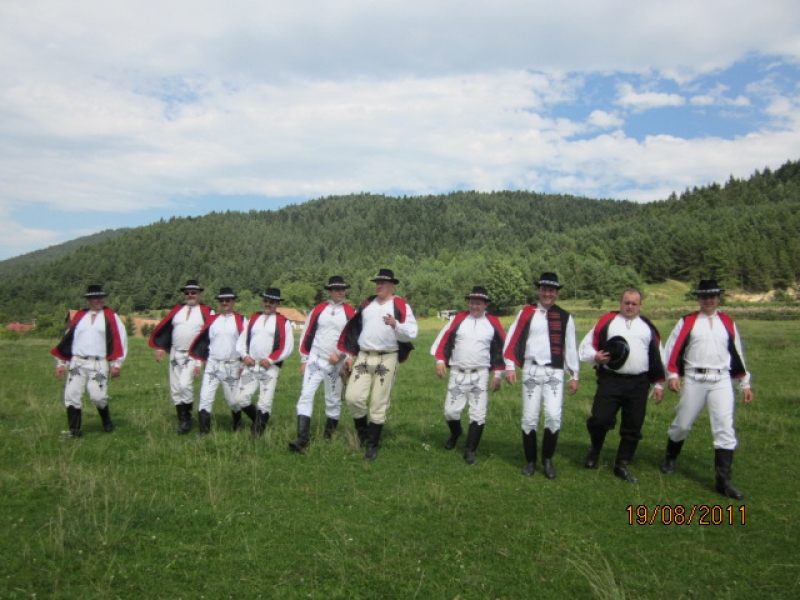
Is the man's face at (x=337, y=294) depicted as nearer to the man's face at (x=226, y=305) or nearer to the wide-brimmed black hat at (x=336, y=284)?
the wide-brimmed black hat at (x=336, y=284)

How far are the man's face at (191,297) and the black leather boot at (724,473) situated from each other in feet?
27.5

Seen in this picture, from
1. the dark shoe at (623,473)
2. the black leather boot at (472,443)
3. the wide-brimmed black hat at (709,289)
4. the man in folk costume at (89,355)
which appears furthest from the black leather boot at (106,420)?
the wide-brimmed black hat at (709,289)

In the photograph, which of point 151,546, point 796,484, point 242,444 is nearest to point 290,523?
point 151,546

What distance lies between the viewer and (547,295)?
7684 millimetres

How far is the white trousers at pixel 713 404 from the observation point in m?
6.85

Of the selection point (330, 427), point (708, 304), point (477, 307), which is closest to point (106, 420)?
point (330, 427)

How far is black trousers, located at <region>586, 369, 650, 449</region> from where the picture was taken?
7434mm

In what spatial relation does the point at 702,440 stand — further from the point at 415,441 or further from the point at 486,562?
the point at 486,562

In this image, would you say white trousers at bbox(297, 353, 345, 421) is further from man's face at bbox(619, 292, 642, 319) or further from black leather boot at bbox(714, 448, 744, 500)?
black leather boot at bbox(714, 448, 744, 500)

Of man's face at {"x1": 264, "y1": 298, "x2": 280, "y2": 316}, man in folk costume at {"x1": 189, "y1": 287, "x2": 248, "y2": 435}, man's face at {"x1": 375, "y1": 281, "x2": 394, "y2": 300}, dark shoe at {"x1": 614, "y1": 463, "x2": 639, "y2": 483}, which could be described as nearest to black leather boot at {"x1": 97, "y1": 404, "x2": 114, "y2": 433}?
man in folk costume at {"x1": 189, "y1": 287, "x2": 248, "y2": 435}

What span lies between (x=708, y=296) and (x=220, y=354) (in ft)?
24.1
